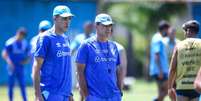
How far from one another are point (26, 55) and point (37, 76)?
39.5 feet

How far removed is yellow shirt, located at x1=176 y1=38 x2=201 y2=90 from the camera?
39.5 ft

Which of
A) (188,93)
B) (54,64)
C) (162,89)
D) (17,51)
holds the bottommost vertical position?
(162,89)

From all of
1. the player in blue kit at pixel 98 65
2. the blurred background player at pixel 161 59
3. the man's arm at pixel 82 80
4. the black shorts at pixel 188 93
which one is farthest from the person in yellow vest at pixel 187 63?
the blurred background player at pixel 161 59

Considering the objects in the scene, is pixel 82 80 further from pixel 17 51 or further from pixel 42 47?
pixel 17 51

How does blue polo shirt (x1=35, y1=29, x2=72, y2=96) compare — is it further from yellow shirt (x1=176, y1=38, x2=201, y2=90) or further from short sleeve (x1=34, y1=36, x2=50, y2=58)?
yellow shirt (x1=176, y1=38, x2=201, y2=90)

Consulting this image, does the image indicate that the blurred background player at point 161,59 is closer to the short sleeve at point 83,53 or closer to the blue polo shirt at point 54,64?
the short sleeve at point 83,53

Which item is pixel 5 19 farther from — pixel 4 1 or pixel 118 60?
pixel 118 60

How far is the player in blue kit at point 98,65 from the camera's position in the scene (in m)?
10.9

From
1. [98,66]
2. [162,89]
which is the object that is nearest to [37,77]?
[98,66]

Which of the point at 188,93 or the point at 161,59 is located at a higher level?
the point at 188,93

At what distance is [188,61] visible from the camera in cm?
1206

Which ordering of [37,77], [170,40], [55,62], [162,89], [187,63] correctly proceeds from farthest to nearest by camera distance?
[162,89]
[170,40]
[187,63]
[55,62]
[37,77]

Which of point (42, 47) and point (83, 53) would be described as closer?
point (42, 47)

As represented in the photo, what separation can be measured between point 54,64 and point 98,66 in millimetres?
649
